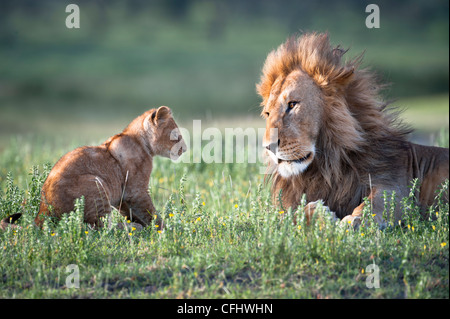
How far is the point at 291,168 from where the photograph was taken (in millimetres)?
5992

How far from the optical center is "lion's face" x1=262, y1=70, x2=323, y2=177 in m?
5.91

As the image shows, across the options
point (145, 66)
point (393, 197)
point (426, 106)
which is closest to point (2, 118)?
point (145, 66)

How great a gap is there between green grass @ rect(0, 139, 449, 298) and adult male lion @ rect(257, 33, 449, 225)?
1.11ft

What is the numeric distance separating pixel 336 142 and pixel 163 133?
1.98 meters

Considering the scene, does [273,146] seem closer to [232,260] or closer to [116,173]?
[232,260]

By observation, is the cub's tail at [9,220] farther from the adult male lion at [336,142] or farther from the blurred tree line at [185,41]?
the blurred tree line at [185,41]

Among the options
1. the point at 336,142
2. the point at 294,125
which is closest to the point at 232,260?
the point at 294,125

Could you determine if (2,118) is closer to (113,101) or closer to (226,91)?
(113,101)

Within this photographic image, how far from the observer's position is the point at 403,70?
116 feet

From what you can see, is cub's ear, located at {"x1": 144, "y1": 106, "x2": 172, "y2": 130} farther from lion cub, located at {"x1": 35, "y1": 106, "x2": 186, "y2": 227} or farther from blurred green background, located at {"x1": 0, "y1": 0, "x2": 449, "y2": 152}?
blurred green background, located at {"x1": 0, "y1": 0, "x2": 449, "y2": 152}

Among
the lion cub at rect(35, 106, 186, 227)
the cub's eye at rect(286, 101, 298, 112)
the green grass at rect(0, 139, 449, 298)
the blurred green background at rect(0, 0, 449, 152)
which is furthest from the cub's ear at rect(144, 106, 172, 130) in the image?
the blurred green background at rect(0, 0, 449, 152)

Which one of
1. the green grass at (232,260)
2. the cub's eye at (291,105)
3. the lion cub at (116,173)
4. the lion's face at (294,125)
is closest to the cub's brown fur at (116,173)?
the lion cub at (116,173)

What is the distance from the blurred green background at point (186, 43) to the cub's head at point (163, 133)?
78.5 feet

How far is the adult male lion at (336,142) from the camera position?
19.6 ft
